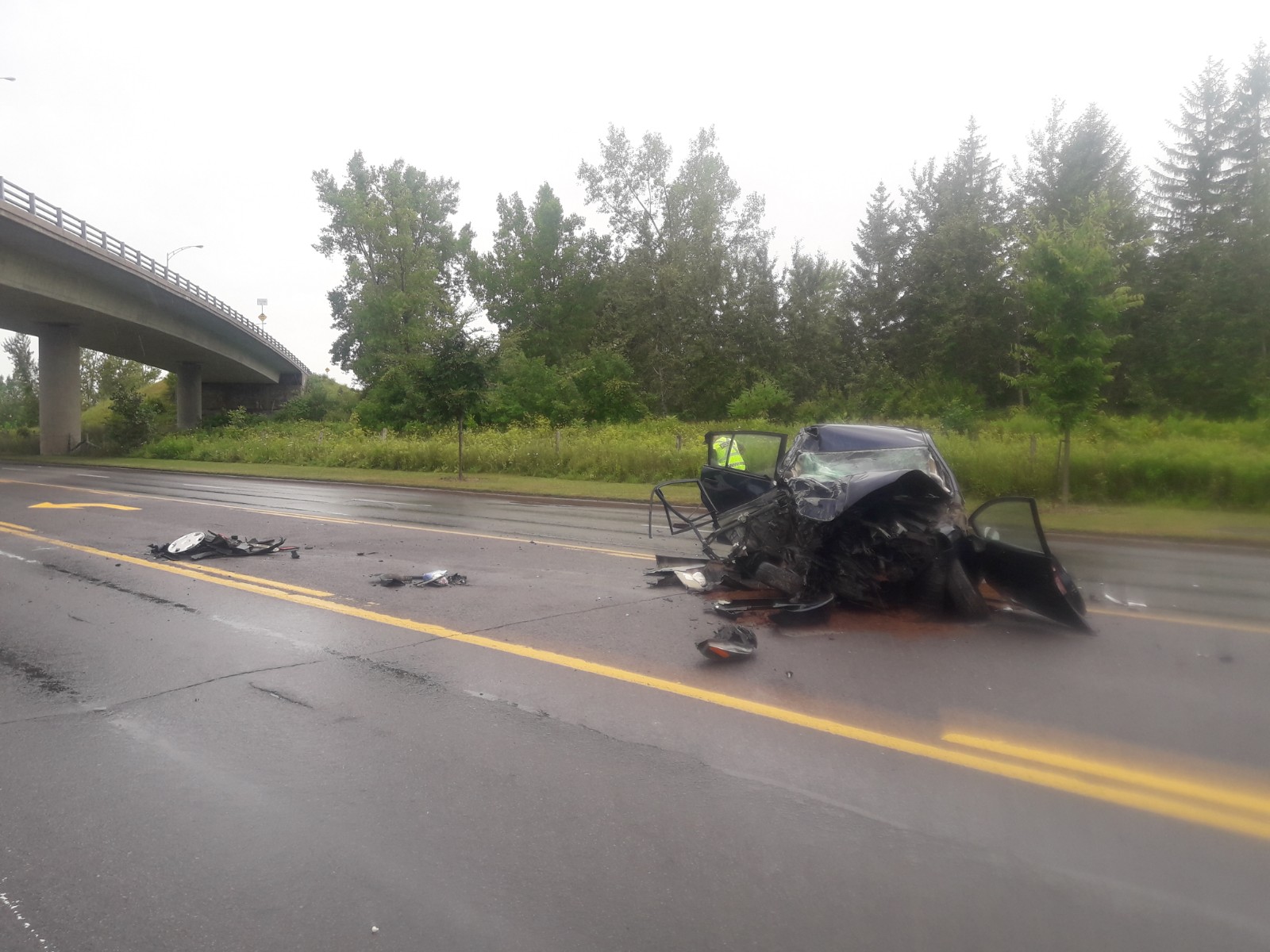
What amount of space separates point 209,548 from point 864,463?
7.88 metres

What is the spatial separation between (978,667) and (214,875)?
4600mm

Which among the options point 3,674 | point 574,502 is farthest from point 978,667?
point 574,502

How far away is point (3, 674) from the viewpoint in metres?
5.75

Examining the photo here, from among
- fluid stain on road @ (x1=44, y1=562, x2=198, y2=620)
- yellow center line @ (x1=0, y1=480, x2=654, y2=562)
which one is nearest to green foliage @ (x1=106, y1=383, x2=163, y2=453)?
yellow center line @ (x1=0, y1=480, x2=654, y2=562)

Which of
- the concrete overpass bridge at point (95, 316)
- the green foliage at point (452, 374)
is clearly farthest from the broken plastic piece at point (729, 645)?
the concrete overpass bridge at point (95, 316)

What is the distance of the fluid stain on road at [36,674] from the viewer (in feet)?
17.8

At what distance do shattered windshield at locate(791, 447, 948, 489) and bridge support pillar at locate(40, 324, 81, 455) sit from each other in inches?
1811

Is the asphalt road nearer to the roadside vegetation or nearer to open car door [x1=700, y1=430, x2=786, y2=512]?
open car door [x1=700, y1=430, x2=786, y2=512]

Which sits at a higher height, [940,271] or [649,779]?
[940,271]

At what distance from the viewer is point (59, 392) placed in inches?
1747

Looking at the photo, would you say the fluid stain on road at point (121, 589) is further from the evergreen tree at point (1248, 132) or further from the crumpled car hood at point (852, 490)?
the evergreen tree at point (1248, 132)

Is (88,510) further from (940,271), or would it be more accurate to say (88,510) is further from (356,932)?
(940,271)

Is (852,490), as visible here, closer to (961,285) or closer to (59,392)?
(961,285)

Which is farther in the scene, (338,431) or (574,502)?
(338,431)
